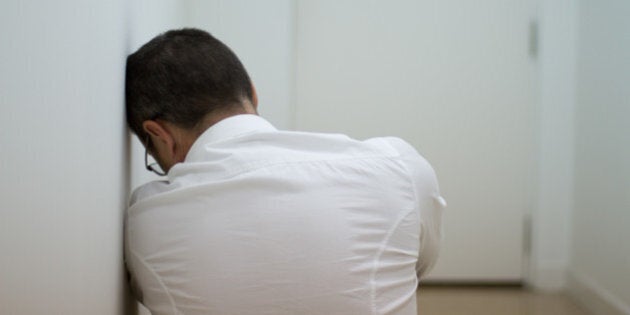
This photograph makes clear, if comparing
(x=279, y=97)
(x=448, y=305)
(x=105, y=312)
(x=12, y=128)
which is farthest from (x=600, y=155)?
(x=12, y=128)

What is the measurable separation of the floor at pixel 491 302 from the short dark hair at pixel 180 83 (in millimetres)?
1854

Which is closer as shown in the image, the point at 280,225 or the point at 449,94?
the point at 280,225

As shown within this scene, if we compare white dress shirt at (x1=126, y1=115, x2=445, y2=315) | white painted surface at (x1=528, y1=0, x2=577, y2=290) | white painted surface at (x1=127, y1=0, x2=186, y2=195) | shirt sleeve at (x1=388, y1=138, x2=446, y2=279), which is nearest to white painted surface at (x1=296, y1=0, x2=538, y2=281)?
white painted surface at (x1=528, y1=0, x2=577, y2=290)

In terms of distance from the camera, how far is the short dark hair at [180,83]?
3.65ft

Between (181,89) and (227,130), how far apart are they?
113mm

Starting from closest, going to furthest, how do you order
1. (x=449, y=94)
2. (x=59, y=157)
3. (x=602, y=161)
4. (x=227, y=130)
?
1. (x=59, y=157)
2. (x=227, y=130)
3. (x=602, y=161)
4. (x=449, y=94)

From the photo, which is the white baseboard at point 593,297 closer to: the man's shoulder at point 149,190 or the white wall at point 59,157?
the man's shoulder at point 149,190

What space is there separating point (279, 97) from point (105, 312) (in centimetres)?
192

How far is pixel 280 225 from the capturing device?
951mm

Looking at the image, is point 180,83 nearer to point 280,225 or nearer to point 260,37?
point 280,225

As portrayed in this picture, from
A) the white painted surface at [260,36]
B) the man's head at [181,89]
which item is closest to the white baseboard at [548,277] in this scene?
the white painted surface at [260,36]

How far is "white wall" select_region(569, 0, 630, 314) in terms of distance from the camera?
2549 mm

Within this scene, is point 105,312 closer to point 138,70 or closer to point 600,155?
point 138,70

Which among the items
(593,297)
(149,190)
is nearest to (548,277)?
(593,297)
